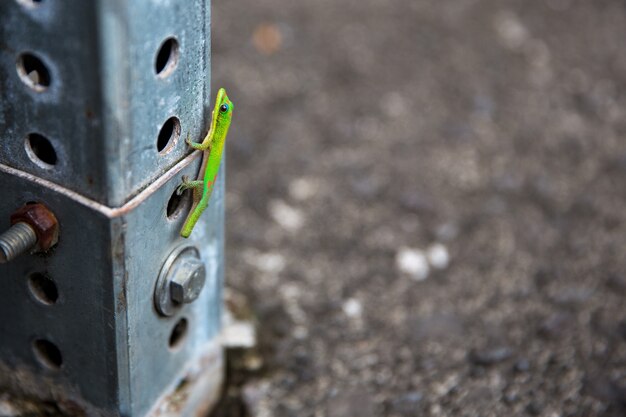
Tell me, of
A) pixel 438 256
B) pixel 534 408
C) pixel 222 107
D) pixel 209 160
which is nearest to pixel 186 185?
pixel 209 160

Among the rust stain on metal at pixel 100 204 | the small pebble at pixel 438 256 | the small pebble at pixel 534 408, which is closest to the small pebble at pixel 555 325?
the small pebble at pixel 534 408

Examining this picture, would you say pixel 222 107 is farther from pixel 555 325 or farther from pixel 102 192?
pixel 555 325

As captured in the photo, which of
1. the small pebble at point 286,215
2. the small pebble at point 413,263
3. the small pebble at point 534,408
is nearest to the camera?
the small pebble at point 534,408

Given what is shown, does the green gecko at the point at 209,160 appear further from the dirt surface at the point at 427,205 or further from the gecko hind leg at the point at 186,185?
the dirt surface at the point at 427,205

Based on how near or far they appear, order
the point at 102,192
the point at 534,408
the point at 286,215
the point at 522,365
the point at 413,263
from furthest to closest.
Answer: the point at 286,215 < the point at 413,263 < the point at 522,365 < the point at 534,408 < the point at 102,192

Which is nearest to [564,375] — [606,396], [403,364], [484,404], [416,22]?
[606,396]

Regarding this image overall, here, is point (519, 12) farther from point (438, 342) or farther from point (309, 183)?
point (438, 342)
